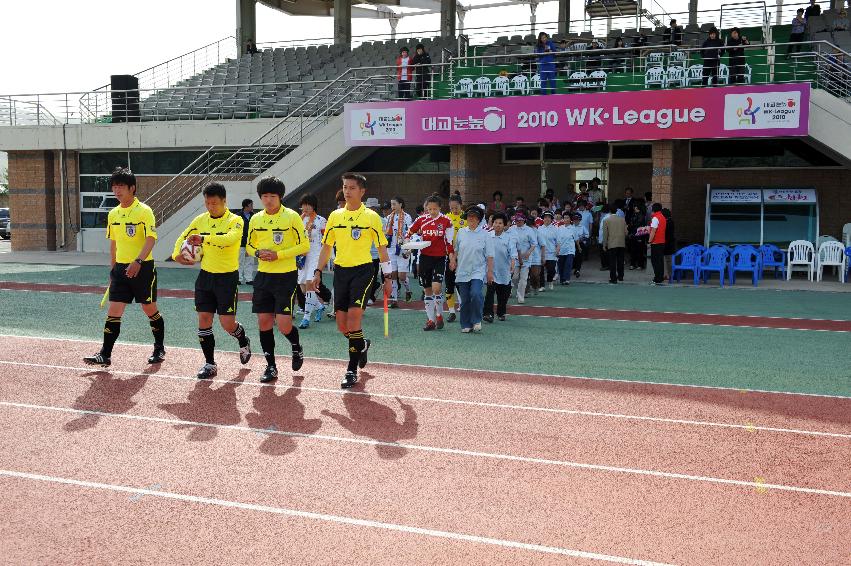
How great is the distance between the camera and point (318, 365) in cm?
Answer: 985

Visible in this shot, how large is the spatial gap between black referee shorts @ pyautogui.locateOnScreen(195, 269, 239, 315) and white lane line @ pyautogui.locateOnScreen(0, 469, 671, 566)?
328 cm

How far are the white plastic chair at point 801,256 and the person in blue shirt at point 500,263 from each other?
32.7ft

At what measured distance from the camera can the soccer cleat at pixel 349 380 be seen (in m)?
8.61

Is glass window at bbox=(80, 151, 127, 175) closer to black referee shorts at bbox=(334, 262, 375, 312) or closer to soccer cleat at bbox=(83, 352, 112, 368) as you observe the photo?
soccer cleat at bbox=(83, 352, 112, 368)

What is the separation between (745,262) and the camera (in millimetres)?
19984

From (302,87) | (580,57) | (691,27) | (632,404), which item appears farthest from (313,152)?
(632,404)

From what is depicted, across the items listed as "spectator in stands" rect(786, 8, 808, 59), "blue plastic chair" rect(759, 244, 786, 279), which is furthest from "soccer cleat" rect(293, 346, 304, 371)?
"spectator in stands" rect(786, 8, 808, 59)

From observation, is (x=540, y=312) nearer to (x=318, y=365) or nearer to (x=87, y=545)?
(x=318, y=365)

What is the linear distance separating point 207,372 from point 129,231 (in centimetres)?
186

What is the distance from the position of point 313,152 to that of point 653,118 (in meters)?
9.34

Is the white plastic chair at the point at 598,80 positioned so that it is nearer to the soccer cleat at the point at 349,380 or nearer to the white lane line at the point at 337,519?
the soccer cleat at the point at 349,380

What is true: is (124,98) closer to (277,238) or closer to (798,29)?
(798,29)

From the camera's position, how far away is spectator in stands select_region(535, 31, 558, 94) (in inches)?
878

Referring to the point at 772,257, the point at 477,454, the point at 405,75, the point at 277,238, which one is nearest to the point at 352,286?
the point at 277,238
